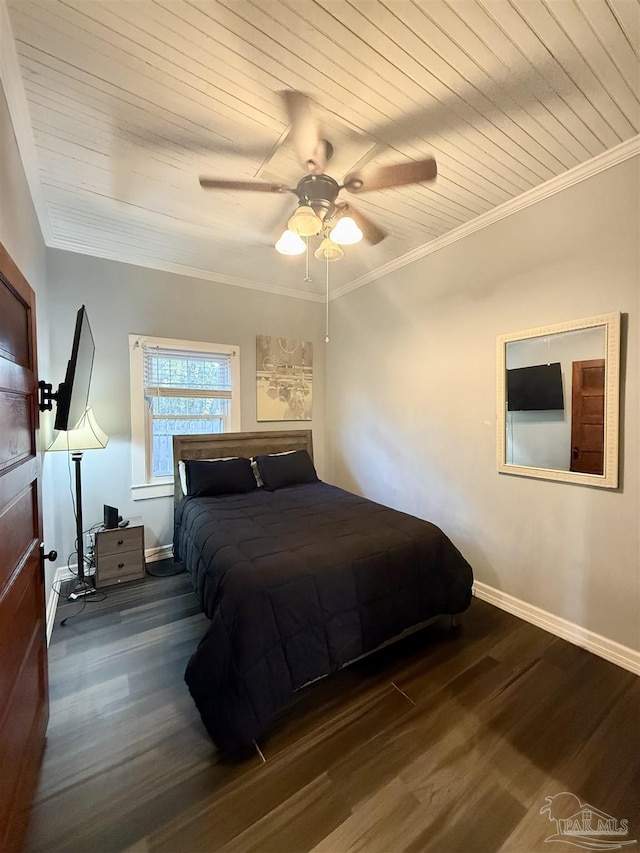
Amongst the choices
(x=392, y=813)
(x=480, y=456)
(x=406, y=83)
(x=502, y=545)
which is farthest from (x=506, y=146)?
(x=392, y=813)

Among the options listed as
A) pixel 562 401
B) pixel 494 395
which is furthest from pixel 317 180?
pixel 562 401

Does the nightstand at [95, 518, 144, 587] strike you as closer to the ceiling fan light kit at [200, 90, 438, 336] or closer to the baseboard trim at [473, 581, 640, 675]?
the ceiling fan light kit at [200, 90, 438, 336]

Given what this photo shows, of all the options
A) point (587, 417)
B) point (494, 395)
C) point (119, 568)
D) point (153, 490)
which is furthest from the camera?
point (153, 490)

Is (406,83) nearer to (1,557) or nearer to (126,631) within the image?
(1,557)

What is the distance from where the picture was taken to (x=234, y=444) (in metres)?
3.78

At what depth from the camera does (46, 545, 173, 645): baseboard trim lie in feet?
7.88

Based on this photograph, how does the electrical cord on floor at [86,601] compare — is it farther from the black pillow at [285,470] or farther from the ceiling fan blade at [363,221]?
the ceiling fan blade at [363,221]

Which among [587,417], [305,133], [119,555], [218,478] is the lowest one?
[119,555]

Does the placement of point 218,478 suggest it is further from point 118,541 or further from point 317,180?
point 317,180

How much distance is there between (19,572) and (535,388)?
9.37 feet

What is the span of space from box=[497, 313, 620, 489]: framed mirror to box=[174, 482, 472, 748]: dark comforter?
2.89ft

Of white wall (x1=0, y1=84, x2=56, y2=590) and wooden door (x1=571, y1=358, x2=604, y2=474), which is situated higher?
white wall (x1=0, y1=84, x2=56, y2=590)

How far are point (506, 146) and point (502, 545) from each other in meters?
2.54

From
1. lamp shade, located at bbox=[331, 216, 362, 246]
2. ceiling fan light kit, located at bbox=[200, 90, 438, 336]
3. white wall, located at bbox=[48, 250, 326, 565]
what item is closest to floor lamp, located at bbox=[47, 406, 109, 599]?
white wall, located at bbox=[48, 250, 326, 565]
